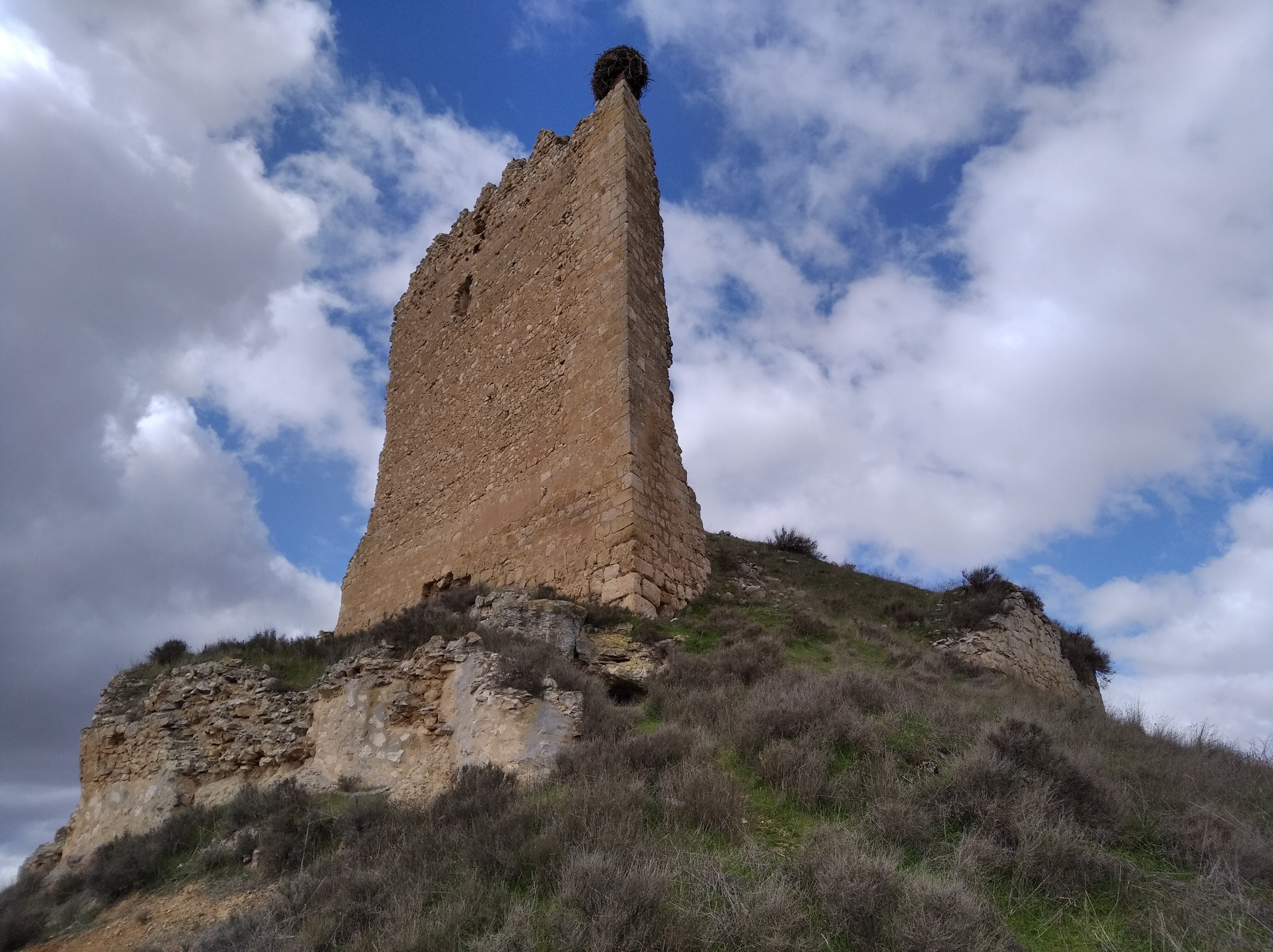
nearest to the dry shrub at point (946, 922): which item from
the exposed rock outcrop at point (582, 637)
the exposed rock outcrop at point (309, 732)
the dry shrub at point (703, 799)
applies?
the dry shrub at point (703, 799)

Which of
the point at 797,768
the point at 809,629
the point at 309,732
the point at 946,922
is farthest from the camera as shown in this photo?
the point at 809,629

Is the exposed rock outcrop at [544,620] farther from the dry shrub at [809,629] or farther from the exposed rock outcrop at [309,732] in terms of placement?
the dry shrub at [809,629]

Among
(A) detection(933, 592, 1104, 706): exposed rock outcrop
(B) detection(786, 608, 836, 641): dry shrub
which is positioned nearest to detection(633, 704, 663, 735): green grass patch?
(B) detection(786, 608, 836, 641): dry shrub

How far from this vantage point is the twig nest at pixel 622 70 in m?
11.6

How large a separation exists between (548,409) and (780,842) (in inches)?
286

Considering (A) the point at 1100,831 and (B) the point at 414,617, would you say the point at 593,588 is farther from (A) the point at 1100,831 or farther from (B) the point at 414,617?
(A) the point at 1100,831

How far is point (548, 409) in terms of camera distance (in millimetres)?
10383

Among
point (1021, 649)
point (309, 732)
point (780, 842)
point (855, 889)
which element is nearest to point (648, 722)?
point (780, 842)

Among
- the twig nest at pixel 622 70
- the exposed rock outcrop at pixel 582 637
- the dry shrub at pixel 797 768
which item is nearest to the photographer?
the dry shrub at pixel 797 768

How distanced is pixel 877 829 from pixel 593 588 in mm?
4995

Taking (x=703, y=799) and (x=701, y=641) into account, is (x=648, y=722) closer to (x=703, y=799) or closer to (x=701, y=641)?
(x=703, y=799)

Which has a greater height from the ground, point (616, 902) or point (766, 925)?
point (616, 902)

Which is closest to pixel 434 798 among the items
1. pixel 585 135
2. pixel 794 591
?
pixel 794 591

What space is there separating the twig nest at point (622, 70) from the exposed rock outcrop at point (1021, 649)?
9.21m
